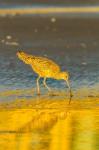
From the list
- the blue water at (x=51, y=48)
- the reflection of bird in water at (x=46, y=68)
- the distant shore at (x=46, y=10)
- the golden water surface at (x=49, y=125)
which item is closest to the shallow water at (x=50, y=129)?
the golden water surface at (x=49, y=125)

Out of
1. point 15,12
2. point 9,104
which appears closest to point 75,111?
point 9,104

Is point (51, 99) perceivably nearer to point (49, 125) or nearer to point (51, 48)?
point (49, 125)

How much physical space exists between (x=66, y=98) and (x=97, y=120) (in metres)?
2.03

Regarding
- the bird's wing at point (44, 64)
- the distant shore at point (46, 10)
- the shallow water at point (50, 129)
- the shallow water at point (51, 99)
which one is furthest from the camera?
the distant shore at point (46, 10)

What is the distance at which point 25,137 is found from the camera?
9281mm

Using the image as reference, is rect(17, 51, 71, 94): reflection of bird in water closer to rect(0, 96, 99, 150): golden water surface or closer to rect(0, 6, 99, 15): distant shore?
rect(0, 96, 99, 150): golden water surface

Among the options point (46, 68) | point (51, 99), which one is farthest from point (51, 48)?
point (51, 99)

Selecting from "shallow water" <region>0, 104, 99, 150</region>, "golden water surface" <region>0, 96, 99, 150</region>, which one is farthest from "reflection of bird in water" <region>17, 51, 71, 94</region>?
"shallow water" <region>0, 104, 99, 150</region>

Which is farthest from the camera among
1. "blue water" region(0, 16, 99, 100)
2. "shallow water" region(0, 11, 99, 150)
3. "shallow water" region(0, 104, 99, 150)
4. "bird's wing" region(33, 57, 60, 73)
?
"blue water" region(0, 16, 99, 100)

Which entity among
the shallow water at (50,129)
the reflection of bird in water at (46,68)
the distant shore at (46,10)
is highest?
the distant shore at (46,10)

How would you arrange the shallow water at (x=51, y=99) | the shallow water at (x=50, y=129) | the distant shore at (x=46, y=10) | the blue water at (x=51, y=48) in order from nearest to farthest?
the shallow water at (x=50, y=129), the shallow water at (x=51, y=99), the blue water at (x=51, y=48), the distant shore at (x=46, y=10)

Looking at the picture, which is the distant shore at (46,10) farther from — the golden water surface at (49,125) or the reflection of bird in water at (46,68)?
the golden water surface at (49,125)

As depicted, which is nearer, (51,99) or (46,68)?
(51,99)

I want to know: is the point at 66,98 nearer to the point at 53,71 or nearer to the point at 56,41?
the point at 53,71
